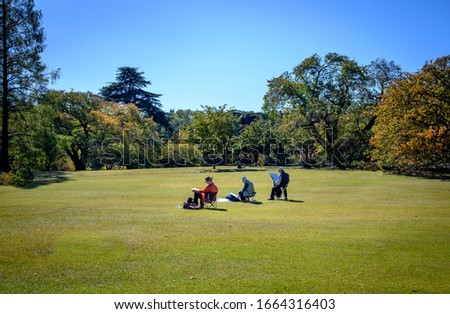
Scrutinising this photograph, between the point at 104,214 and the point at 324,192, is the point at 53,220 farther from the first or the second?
the point at 324,192

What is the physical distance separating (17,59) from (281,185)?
85.7 ft

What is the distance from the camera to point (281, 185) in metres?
20.9

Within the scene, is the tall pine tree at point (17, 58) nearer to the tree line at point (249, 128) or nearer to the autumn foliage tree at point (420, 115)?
the tree line at point (249, 128)

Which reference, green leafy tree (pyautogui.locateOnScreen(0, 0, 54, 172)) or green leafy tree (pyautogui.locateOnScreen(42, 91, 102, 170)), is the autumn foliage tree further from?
green leafy tree (pyautogui.locateOnScreen(42, 91, 102, 170))

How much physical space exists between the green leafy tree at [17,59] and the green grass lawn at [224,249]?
18.6 meters

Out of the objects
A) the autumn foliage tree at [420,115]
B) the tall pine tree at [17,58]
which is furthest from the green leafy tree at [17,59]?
the autumn foliage tree at [420,115]

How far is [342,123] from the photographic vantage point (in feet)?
178

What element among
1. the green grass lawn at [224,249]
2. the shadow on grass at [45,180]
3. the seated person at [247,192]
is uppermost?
the seated person at [247,192]

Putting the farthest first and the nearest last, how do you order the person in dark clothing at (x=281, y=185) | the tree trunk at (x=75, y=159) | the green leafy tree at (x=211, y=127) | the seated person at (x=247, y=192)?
the tree trunk at (x=75, y=159), the green leafy tree at (x=211, y=127), the person in dark clothing at (x=281, y=185), the seated person at (x=247, y=192)

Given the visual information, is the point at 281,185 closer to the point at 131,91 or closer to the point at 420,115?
the point at 420,115

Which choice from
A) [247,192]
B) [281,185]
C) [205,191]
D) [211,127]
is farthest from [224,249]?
[211,127]

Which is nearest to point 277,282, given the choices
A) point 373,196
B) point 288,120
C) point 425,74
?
point 373,196

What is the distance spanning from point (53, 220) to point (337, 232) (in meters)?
9.45

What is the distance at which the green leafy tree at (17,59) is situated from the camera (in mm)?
33156
